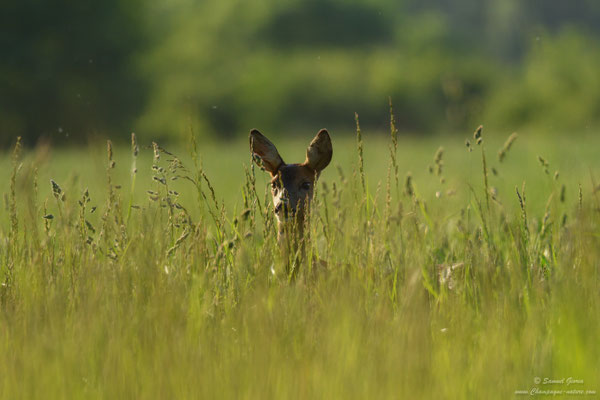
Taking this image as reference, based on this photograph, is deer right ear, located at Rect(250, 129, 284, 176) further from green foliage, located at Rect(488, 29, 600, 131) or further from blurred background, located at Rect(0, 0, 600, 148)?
green foliage, located at Rect(488, 29, 600, 131)

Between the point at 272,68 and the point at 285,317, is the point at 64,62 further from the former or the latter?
the point at 272,68

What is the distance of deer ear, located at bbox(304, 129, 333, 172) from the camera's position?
443cm

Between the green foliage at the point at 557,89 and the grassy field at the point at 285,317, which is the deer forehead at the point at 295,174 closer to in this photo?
the grassy field at the point at 285,317

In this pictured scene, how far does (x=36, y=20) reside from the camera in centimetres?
2762

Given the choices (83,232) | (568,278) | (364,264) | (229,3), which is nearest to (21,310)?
(83,232)

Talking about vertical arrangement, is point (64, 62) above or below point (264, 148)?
above

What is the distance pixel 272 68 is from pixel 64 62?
27880 mm

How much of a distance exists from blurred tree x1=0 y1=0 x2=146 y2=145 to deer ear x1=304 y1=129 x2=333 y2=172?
77.2 feet

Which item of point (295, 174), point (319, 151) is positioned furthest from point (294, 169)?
point (319, 151)

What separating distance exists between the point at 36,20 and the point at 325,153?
83.7 ft

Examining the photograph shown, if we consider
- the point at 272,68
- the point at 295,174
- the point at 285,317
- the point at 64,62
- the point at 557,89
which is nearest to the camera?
the point at 285,317

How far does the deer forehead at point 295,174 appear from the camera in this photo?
435 centimetres

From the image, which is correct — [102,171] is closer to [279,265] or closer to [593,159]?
[279,265]

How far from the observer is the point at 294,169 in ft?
14.5
